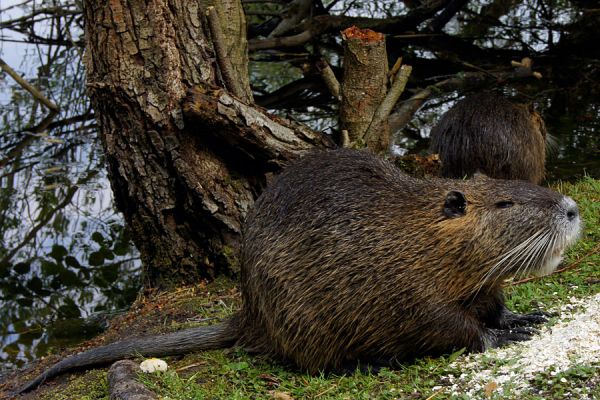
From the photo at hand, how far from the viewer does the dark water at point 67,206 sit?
587 centimetres

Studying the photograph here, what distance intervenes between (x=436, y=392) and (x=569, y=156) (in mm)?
5336

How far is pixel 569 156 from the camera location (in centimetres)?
762

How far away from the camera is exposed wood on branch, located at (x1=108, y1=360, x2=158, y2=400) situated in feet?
9.82

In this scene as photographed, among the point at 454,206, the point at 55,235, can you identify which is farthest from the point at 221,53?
the point at 55,235

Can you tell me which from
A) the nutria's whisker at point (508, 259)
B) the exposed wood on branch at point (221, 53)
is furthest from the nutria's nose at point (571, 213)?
the exposed wood on branch at point (221, 53)

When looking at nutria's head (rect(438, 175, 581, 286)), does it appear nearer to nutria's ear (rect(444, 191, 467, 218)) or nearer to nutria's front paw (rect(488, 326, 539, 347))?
nutria's ear (rect(444, 191, 467, 218))

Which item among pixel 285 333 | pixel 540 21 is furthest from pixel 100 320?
pixel 540 21

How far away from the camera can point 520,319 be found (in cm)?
331

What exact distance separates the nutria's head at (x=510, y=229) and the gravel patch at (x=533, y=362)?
A: 26 cm

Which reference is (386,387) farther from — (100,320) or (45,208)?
(45,208)

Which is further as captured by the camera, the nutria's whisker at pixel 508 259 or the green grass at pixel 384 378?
the nutria's whisker at pixel 508 259

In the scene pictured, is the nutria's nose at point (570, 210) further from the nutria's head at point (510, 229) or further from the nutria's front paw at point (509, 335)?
the nutria's front paw at point (509, 335)

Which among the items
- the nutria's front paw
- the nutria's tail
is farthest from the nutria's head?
the nutria's tail

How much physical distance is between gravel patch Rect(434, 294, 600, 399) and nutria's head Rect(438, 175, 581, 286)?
26cm
